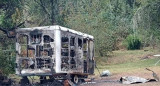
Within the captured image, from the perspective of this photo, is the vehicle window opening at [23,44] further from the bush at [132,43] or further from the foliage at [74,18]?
the bush at [132,43]

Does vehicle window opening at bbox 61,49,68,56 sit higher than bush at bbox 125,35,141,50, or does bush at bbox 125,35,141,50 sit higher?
bush at bbox 125,35,141,50

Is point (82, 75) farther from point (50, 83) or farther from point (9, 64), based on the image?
point (9, 64)

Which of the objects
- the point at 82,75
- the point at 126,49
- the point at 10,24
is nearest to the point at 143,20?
the point at 82,75

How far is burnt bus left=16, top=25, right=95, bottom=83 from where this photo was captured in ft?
50.3

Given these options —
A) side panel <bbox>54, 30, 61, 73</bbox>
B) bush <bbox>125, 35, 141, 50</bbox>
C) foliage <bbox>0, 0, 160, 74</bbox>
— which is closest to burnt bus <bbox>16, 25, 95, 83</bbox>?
side panel <bbox>54, 30, 61, 73</bbox>

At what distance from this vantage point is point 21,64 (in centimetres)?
1627

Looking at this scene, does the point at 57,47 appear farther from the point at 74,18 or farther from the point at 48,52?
the point at 74,18

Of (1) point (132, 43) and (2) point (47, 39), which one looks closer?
(2) point (47, 39)

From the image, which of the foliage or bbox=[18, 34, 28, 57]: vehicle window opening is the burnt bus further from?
the foliage

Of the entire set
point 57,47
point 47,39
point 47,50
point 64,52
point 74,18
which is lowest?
point 64,52

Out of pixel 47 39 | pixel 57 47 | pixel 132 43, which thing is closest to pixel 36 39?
pixel 47 39

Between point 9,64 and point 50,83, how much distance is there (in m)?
2.94

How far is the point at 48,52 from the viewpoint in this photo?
15.9 meters

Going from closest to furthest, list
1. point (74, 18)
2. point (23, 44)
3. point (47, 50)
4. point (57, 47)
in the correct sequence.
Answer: point (57, 47) → point (47, 50) → point (23, 44) → point (74, 18)
